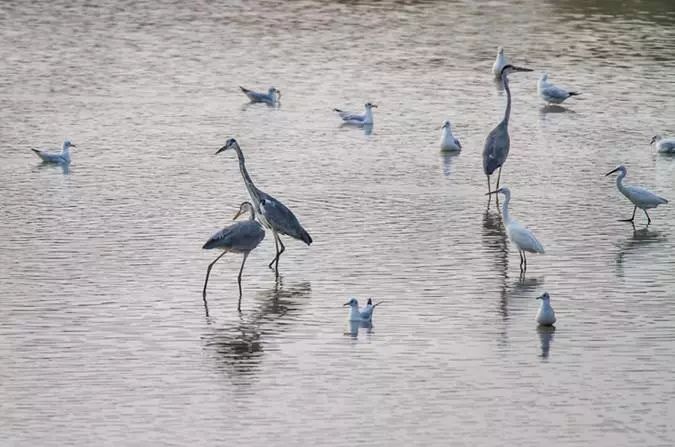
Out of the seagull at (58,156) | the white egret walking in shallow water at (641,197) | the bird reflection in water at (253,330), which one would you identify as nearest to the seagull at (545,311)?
the bird reflection in water at (253,330)

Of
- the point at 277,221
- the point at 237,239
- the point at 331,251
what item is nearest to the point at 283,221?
the point at 277,221

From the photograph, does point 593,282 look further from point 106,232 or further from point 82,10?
point 82,10

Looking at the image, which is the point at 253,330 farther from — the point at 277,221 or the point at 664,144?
the point at 664,144

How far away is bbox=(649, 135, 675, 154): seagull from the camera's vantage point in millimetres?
26844

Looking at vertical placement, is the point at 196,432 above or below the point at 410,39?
above

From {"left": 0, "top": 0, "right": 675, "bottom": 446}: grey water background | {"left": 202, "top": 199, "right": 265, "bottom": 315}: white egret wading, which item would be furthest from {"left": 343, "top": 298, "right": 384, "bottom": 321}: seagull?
{"left": 202, "top": 199, "right": 265, "bottom": 315}: white egret wading

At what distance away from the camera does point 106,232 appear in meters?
21.9

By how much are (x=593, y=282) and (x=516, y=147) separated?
8709 millimetres

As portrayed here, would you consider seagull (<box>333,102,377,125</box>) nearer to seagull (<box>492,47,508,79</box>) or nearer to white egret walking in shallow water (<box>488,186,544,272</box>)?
seagull (<box>492,47,508,79</box>)

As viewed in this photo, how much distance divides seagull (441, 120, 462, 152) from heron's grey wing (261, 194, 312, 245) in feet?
23.3

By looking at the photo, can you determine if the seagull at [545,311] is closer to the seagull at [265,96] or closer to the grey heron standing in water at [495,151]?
the grey heron standing in water at [495,151]

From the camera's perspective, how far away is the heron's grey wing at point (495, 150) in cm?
2455

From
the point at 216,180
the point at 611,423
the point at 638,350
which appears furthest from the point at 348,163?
the point at 611,423

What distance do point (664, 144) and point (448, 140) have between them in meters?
3.46
